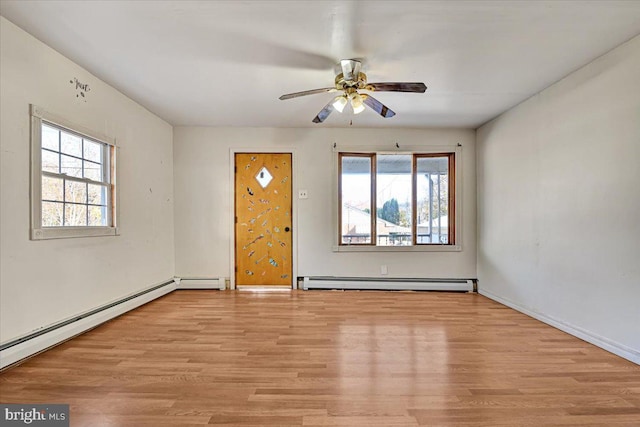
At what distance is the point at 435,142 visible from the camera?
4582 mm

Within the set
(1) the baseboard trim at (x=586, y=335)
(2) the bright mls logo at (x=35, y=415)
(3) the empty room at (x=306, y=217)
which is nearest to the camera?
(2) the bright mls logo at (x=35, y=415)

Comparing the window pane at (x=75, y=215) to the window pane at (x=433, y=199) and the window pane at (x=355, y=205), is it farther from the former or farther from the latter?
the window pane at (x=433, y=199)

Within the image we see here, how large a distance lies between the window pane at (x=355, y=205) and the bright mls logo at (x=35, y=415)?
Result: 141 inches

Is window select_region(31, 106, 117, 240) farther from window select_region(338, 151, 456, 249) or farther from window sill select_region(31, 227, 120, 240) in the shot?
window select_region(338, 151, 456, 249)

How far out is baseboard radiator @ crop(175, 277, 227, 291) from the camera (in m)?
4.50

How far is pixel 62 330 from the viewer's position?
8.34ft

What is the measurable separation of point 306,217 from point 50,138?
303 centimetres

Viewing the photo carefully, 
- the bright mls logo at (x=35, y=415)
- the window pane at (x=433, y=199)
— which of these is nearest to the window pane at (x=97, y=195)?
the bright mls logo at (x=35, y=415)

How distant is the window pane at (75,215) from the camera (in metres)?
2.70

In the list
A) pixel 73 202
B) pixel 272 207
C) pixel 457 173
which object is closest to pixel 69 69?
pixel 73 202

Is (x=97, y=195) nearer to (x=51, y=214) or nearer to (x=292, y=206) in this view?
(x=51, y=214)

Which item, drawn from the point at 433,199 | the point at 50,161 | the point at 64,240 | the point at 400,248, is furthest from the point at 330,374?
the point at 433,199

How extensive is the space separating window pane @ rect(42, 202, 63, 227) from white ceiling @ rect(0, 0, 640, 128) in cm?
132

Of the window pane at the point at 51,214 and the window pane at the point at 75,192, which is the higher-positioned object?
Result: the window pane at the point at 75,192
